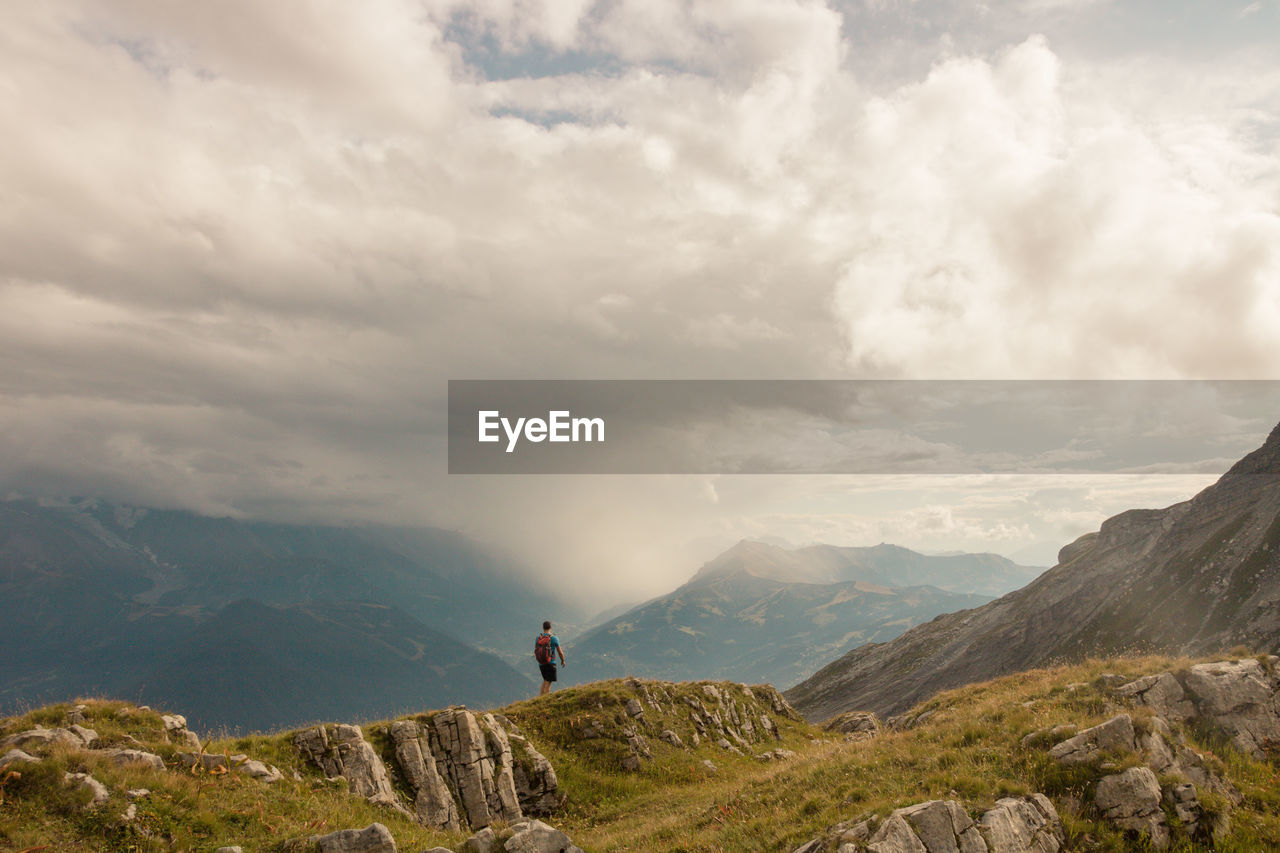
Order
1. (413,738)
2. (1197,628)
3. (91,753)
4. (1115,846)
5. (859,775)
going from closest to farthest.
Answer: (1115,846)
(91,753)
(859,775)
(413,738)
(1197,628)

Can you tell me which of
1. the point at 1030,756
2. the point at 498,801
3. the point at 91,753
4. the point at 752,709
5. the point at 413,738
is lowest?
the point at 752,709

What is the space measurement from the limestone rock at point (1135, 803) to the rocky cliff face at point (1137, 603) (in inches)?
3718

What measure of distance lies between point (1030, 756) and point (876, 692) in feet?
500

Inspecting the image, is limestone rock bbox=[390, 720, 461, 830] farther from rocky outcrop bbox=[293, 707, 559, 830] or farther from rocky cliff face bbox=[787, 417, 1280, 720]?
rocky cliff face bbox=[787, 417, 1280, 720]

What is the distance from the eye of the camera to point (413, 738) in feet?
84.5

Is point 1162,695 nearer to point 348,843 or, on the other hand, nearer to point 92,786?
point 348,843

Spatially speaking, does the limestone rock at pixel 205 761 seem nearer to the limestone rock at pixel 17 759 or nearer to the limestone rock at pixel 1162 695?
the limestone rock at pixel 17 759

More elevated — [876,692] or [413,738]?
[413,738]

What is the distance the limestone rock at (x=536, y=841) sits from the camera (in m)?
15.5

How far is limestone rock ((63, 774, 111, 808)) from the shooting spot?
14.8 m

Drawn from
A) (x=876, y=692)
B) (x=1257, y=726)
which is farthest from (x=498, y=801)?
(x=876, y=692)

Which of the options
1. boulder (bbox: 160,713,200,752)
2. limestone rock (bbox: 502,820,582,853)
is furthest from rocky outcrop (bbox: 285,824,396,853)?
boulder (bbox: 160,713,200,752)

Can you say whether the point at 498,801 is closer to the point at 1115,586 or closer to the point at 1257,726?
the point at 1257,726

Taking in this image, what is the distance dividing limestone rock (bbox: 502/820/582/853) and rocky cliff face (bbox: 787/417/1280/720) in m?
104
